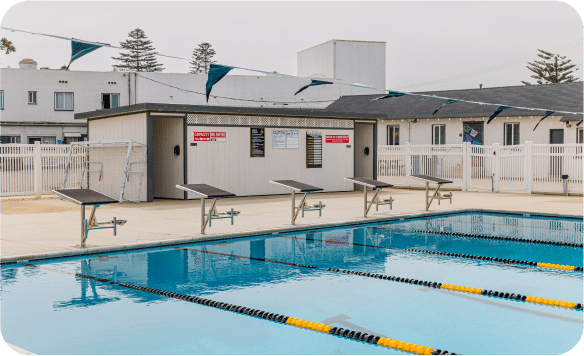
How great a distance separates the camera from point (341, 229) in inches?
475

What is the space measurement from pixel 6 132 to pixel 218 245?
34.1m

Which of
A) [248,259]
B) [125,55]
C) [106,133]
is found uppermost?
[125,55]

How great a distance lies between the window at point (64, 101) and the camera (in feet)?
132

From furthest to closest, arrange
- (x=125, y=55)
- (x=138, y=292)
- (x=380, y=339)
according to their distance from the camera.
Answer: (x=125, y=55) < (x=138, y=292) < (x=380, y=339)

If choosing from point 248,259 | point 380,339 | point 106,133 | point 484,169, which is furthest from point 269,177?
point 380,339

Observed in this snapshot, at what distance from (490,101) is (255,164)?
16.9 metres

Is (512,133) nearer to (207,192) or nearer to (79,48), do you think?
(207,192)

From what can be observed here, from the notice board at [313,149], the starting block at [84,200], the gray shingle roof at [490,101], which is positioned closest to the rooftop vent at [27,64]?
Answer: the gray shingle roof at [490,101]

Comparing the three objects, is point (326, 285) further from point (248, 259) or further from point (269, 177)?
point (269, 177)

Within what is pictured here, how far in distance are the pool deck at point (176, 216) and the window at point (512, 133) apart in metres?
9.00

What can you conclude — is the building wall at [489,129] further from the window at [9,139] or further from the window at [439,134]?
the window at [9,139]

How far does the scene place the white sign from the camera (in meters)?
19.0

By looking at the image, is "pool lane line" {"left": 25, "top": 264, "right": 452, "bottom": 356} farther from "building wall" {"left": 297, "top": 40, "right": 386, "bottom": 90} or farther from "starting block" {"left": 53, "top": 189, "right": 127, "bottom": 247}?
"building wall" {"left": 297, "top": 40, "right": 386, "bottom": 90}

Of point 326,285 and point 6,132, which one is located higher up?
point 6,132
